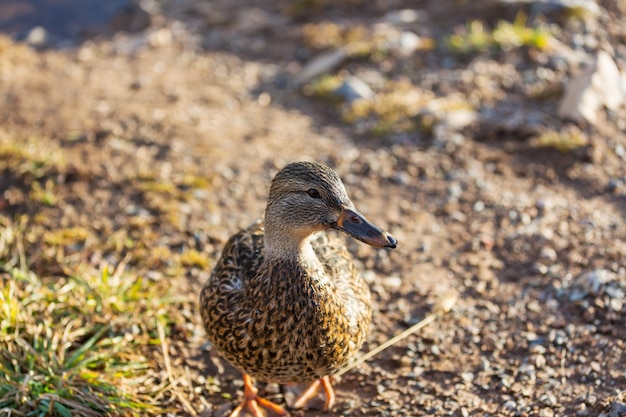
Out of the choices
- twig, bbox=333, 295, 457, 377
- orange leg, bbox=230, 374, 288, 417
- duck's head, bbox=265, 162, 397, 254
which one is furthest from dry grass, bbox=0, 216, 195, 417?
duck's head, bbox=265, 162, 397, 254

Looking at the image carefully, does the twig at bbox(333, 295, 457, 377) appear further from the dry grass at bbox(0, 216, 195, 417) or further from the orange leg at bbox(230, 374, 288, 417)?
the dry grass at bbox(0, 216, 195, 417)

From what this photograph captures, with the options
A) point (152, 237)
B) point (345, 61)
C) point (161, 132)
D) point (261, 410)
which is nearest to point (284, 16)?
point (345, 61)

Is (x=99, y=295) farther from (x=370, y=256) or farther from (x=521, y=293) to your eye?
(x=521, y=293)

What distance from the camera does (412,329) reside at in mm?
4555

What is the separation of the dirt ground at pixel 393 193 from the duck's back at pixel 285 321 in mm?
608

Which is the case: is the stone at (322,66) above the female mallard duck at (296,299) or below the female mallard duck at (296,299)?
below

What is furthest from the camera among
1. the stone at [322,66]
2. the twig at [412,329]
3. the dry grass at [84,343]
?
the stone at [322,66]

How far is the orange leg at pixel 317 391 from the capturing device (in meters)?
4.05

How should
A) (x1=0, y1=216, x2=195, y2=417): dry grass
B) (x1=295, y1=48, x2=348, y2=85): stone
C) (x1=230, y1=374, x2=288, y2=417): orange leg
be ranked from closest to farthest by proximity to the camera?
(x1=0, y1=216, x2=195, y2=417): dry grass < (x1=230, y1=374, x2=288, y2=417): orange leg < (x1=295, y1=48, x2=348, y2=85): stone

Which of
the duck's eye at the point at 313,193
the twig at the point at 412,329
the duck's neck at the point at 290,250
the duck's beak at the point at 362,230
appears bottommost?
the twig at the point at 412,329

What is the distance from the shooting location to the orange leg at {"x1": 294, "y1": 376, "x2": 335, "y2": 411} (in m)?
4.05

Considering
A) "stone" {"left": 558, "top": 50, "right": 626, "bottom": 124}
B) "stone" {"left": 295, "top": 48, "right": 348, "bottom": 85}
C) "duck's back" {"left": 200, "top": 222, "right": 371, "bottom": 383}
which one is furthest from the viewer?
"stone" {"left": 295, "top": 48, "right": 348, "bottom": 85}

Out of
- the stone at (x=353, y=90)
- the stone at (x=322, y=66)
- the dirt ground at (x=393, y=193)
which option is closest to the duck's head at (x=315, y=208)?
the dirt ground at (x=393, y=193)

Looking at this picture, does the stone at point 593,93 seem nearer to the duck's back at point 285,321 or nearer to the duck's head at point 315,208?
the duck's back at point 285,321
